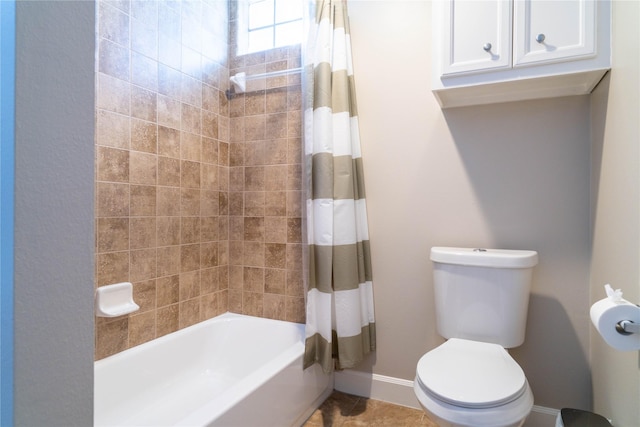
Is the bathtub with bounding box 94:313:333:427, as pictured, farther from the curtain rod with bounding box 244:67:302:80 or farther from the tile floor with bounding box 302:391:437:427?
the curtain rod with bounding box 244:67:302:80

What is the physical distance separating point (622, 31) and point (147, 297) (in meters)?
2.19

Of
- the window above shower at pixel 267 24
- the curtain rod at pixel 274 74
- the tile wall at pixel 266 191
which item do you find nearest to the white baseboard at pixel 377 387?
the tile wall at pixel 266 191

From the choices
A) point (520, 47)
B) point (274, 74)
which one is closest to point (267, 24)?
point (274, 74)

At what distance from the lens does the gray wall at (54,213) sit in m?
0.40

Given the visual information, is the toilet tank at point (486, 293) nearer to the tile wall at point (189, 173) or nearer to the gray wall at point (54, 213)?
the tile wall at point (189, 173)

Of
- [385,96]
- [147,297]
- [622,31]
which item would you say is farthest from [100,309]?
[622,31]

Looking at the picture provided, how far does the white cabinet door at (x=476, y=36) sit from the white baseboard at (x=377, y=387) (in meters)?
1.59

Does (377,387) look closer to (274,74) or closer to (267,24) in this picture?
(274,74)

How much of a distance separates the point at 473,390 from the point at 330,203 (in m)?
0.98

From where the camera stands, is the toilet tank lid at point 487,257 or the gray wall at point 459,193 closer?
the toilet tank lid at point 487,257

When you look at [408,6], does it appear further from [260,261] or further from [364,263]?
[260,261]

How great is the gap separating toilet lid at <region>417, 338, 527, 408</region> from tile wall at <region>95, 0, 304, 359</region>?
0.94 metres

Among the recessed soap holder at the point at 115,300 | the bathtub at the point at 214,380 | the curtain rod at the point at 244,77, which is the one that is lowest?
the bathtub at the point at 214,380

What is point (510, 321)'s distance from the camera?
4.94ft
